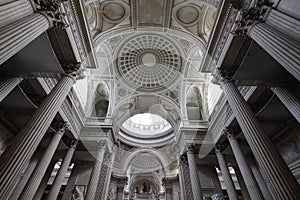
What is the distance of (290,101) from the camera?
18.9 feet

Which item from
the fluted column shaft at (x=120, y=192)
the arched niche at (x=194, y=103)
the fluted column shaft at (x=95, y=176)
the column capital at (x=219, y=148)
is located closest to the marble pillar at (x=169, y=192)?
the fluted column shaft at (x=120, y=192)

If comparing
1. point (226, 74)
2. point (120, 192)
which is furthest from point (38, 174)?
point (120, 192)

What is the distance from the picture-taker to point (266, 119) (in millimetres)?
8336

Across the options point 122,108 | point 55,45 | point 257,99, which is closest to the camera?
point 55,45

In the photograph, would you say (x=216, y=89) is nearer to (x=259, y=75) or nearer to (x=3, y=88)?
→ (x=259, y=75)

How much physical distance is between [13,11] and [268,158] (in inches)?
270

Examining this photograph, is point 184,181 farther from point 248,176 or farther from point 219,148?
point 248,176

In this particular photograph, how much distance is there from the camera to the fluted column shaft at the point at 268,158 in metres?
3.64

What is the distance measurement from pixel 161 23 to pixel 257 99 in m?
6.88

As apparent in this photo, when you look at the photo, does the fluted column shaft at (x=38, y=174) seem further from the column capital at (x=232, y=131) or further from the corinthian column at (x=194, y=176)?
the column capital at (x=232, y=131)

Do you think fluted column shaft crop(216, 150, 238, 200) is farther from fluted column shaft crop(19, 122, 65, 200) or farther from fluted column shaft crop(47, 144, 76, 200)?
fluted column shaft crop(19, 122, 65, 200)

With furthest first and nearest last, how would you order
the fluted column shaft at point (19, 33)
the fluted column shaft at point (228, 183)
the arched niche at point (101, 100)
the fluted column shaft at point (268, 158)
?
1. the arched niche at point (101, 100)
2. the fluted column shaft at point (228, 183)
3. the fluted column shaft at point (268, 158)
4. the fluted column shaft at point (19, 33)

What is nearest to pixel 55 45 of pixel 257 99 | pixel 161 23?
pixel 161 23

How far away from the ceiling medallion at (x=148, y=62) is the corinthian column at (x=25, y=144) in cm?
758
